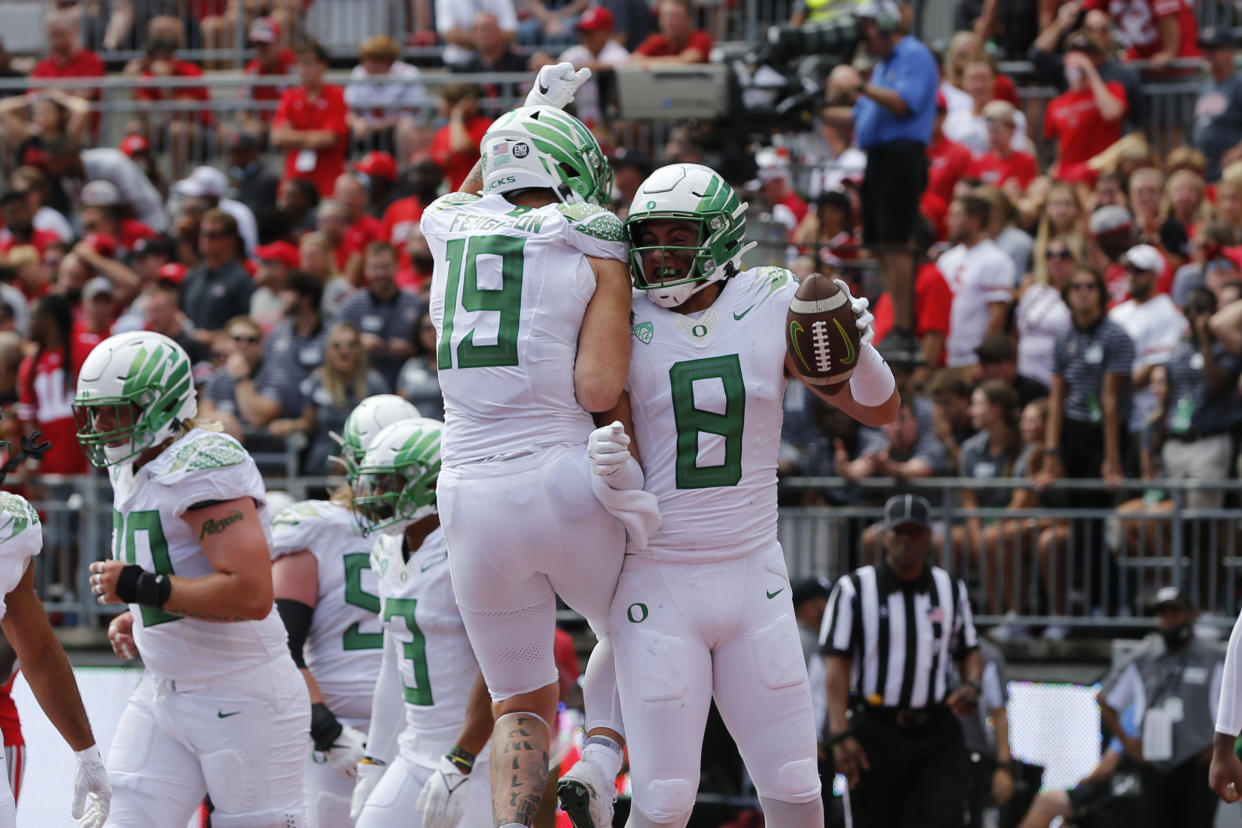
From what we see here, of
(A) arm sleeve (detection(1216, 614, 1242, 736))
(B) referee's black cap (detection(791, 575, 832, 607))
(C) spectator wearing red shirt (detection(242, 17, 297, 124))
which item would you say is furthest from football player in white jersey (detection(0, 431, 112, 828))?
(C) spectator wearing red shirt (detection(242, 17, 297, 124))

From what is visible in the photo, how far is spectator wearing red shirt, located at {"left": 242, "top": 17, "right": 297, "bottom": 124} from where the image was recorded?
16.7 metres

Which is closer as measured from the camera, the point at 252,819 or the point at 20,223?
the point at 252,819

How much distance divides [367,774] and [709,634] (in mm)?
2072

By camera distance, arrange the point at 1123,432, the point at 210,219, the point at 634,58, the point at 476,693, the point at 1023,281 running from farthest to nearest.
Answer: the point at 634,58 → the point at 210,219 → the point at 1023,281 → the point at 1123,432 → the point at 476,693

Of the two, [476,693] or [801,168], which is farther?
[801,168]

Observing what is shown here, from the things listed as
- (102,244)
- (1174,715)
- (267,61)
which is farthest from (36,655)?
(267,61)

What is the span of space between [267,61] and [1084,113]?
7.07 metres

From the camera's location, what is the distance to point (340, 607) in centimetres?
753

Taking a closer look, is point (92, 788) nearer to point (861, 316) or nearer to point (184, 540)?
point (184, 540)

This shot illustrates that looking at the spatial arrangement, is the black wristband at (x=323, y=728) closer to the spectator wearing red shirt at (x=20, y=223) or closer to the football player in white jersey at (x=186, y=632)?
the football player in white jersey at (x=186, y=632)

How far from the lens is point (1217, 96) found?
14.1m

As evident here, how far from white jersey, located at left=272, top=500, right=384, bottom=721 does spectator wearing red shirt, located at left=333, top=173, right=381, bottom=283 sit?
6223 mm

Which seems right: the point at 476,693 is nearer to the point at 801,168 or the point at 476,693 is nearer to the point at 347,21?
the point at 801,168

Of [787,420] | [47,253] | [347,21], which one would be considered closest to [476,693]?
[787,420]
